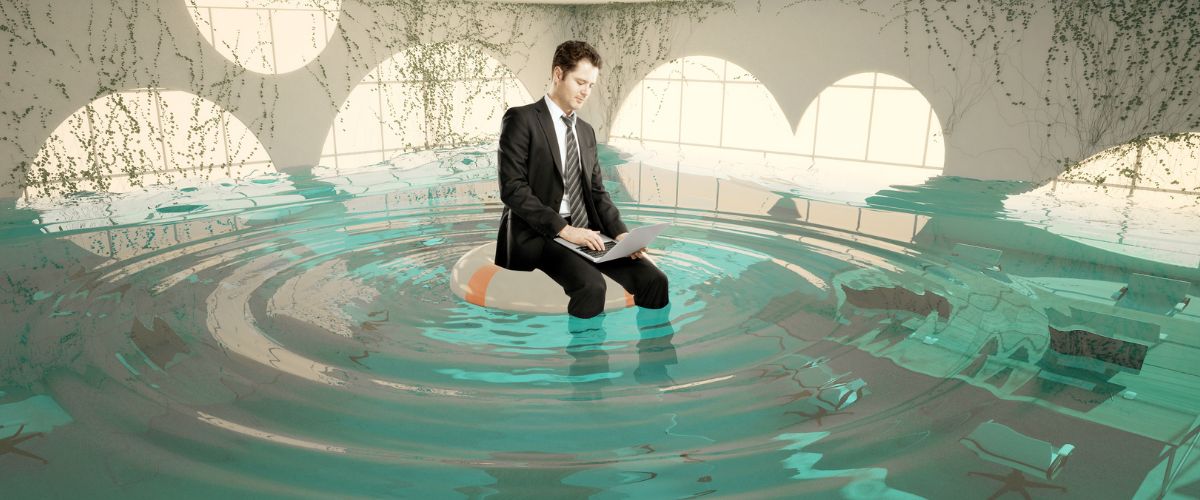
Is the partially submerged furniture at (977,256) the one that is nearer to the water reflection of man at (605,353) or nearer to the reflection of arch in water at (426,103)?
the water reflection of man at (605,353)

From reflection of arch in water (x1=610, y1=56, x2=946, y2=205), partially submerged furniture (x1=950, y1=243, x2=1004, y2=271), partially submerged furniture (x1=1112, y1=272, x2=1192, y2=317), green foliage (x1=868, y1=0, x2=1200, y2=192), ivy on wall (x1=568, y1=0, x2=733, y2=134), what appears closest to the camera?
partially submerged furniture (x1=1112, y1=272, x2=1192, y2=317)

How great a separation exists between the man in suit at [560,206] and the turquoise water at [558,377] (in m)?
0.25

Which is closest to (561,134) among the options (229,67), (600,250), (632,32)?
(600,250)

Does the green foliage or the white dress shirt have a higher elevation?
the green foliage

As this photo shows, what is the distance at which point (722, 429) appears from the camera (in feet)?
9.23

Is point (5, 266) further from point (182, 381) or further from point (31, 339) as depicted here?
point (182, 381)

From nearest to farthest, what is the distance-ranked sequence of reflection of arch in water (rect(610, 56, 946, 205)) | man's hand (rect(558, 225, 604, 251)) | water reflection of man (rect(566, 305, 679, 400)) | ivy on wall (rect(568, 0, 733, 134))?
water reflection of man (rect(566, 305, 679, 400)), man's hand (rect(558, 225, 604, 251)), reflection of arch in water (rect(610, 56, 946, 205)), ivy on wall (rect(568, 0, 733, 134))

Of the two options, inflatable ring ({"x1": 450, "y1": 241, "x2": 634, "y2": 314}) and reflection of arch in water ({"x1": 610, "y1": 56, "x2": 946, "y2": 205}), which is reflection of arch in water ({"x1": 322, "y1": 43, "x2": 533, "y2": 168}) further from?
inflatable ring ({"x1": 450, "y1": 241, "x2": 634, "y2": 314})

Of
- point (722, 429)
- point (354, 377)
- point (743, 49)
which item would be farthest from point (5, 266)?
point (743, 49)

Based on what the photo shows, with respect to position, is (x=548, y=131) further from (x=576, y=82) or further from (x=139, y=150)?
(x=139, y=150)

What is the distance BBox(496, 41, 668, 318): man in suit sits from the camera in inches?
150

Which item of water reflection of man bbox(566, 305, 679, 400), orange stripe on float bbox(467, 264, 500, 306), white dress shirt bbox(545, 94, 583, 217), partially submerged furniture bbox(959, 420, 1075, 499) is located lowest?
partially submerged furniture bbox(959, 420, 1075, 499)

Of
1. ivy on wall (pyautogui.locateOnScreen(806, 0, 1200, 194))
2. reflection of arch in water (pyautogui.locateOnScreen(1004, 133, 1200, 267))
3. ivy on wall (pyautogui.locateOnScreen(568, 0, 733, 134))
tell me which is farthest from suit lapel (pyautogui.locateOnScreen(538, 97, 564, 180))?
ivy on wall (pyautogui.locateOnScreen(568, 0, 733, 134))

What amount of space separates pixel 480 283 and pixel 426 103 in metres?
8.55
